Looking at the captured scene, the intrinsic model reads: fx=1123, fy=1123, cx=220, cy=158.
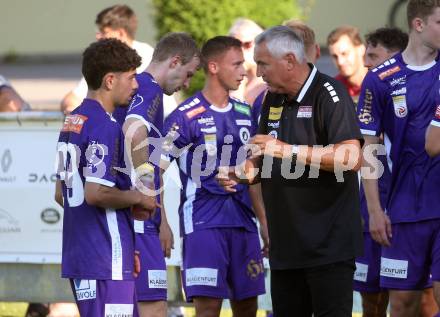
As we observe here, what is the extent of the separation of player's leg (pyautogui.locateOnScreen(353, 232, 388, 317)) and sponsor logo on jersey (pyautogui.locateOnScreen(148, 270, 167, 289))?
156 cm

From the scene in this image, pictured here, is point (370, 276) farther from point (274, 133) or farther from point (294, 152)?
point (294, 152)

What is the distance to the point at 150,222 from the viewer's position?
770cm

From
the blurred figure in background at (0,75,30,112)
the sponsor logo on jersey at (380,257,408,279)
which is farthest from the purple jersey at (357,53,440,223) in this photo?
the blurred figure in background at (0,75,30,112)

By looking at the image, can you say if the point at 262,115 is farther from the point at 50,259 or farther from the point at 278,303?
the point at 50,259

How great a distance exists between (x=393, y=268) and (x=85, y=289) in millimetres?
2218

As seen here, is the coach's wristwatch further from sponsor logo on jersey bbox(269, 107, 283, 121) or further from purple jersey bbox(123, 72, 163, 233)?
purple jersey bbox(123, 72, 163, 233)

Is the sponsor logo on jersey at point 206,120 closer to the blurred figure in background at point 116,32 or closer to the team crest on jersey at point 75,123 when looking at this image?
the team crest on jersey at point 75,123

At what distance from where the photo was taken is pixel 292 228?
678cm

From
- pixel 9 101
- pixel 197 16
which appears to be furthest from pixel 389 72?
pixel 197 16

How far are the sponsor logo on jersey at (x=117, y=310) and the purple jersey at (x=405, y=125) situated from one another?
202 cm

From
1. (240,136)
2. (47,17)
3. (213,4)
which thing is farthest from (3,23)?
(240,136)

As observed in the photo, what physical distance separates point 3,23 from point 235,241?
24087 millimetres

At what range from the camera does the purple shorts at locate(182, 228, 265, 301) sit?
27.5 ft

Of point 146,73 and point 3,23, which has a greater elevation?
point 3,23
